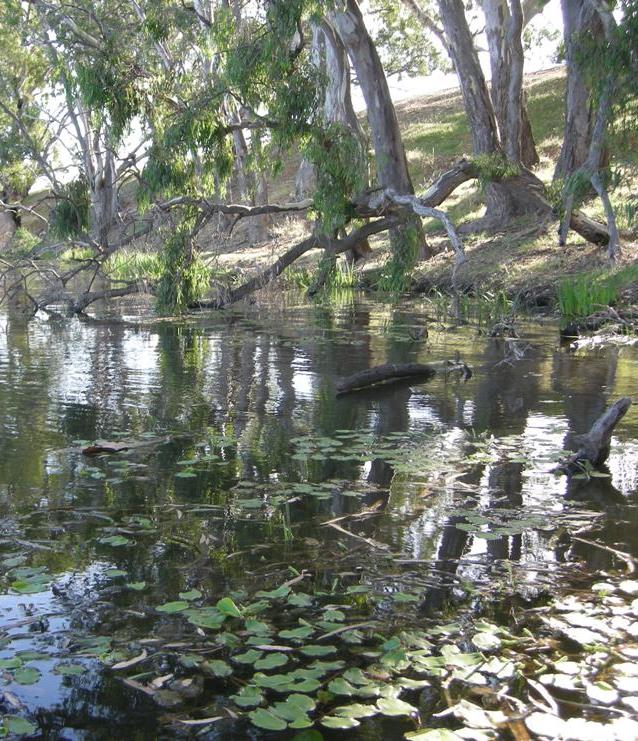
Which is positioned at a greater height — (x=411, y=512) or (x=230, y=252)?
(x=230, y=252)

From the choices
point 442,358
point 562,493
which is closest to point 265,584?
point 562,493

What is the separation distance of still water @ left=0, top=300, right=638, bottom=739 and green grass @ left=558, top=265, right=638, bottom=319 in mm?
3099

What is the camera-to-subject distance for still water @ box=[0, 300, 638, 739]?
357 centimetres

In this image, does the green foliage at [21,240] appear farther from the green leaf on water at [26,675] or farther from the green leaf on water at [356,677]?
the green leaf on water at [356,677]

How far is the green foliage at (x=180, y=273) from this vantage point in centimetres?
1402

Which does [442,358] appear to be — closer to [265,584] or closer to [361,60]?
Answer: [265,584]

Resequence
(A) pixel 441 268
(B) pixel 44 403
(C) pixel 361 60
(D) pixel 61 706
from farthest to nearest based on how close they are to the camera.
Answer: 1. (A) pixel 441 268
2. (C) pixel 361 60
3. (B) pixel 44 403
4. (D) pixel 61 706

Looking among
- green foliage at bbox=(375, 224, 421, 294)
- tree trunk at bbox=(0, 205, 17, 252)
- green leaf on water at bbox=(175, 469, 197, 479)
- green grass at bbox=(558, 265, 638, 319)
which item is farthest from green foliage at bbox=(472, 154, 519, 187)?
tree trunk at bbox=(0, 205, 17, 252)

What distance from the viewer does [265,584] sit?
418 cm

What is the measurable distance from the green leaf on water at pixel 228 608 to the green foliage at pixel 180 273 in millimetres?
10642

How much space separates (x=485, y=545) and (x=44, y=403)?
15.5ft

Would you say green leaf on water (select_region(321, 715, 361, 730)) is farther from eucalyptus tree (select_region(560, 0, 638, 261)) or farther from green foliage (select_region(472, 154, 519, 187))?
green foliage (select_region(472, 154, 519, 187))

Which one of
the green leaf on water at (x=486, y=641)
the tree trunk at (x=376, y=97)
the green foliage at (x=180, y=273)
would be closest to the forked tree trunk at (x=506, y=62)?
the tree trunk at (x=376, y=97)

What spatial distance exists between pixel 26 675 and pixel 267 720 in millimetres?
861
